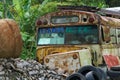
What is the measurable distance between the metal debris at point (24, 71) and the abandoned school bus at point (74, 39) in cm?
50

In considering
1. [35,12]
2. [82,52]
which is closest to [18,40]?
[82,52]

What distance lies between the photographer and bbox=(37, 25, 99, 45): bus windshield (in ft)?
34.8

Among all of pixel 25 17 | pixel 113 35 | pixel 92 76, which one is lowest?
pixel 25 17

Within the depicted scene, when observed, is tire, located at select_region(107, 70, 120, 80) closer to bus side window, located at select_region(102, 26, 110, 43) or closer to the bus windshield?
the bus windshield

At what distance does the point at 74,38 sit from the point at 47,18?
1.13 meters

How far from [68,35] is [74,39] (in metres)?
0.21

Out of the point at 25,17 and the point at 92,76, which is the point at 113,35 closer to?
the point at 92,76

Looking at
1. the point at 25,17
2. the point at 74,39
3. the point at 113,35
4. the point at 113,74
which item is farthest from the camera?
the point at 25,17

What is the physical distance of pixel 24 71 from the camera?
360 inches

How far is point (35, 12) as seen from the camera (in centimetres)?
1833

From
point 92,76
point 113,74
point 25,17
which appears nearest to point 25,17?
point 25,17

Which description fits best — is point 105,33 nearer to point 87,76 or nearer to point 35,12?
point 87,76

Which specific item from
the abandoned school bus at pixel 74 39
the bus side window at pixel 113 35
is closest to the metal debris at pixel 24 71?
the abandoned school bus at pixel 74 39

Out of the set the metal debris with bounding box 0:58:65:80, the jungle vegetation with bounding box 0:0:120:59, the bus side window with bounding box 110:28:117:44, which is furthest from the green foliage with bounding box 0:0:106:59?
the metal debris with bounding box 0:58:65:80
